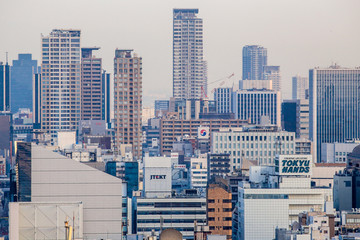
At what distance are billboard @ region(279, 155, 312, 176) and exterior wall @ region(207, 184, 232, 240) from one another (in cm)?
494

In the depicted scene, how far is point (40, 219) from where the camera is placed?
53.0 meters

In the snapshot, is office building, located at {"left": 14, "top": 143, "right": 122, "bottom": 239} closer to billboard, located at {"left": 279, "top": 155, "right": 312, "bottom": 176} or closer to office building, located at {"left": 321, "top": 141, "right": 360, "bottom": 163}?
billboard, located at {"left": 279, "top": 155, "right": 312, "bottom": 176}

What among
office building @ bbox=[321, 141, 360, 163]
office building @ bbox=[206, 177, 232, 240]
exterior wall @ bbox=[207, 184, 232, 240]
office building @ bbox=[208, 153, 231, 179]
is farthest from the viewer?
office building @ bbox=[321, 141, 360, 163]

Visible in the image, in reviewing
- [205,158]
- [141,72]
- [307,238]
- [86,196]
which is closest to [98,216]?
[86,196]

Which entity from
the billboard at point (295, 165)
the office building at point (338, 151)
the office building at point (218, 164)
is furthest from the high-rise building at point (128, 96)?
the billboard at point (295, 165)

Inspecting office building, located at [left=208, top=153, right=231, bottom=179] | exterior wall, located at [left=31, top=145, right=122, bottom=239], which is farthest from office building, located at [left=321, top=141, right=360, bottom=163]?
exterior wall, located at [left=31, top=145, right=122, bottom=239]

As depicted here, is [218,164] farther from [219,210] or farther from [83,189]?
[83,189]

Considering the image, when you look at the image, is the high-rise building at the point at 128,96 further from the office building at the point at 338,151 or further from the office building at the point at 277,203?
the office building at the point at 277,203

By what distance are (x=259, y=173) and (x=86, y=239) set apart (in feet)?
150

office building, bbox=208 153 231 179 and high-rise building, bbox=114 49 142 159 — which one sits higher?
high-rise building, bbox=114 49 142 159

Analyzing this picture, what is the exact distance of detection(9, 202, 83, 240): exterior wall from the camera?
2078 inches

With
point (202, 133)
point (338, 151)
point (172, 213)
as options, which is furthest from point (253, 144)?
point (172, 213)

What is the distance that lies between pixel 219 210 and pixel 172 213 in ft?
12.8

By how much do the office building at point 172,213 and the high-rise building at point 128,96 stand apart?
3800 inches
